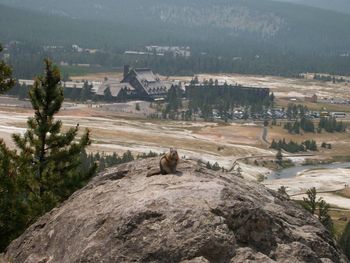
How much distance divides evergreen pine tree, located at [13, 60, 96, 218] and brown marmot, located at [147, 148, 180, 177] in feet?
50.2

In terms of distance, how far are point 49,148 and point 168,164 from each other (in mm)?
18373

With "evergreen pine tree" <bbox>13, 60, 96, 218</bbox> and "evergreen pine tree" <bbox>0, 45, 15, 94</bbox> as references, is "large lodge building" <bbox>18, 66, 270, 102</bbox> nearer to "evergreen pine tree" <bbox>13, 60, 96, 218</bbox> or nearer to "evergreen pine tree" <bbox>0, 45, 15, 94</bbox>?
"evergreen pine tree" <bbox>13, 60, 96, 218</bbox>

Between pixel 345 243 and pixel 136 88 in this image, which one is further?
pixel 136 88

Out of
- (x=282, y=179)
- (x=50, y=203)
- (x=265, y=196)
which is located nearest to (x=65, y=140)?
(x=50, y=203)

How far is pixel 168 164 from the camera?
15.6 metres

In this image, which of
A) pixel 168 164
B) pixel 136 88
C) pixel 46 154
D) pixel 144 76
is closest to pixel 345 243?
pixel 46 154

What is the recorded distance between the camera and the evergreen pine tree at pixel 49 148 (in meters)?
31.0

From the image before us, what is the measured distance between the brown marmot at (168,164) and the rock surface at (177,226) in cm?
25

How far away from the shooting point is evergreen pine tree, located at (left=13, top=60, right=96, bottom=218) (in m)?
31.0

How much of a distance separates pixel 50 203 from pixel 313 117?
501 ft

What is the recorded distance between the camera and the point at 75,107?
157750 mm

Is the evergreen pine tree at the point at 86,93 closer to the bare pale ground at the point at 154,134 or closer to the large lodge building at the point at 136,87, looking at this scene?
the large lodge building at the point at 136,87

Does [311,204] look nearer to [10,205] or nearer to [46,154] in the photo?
[46,154]

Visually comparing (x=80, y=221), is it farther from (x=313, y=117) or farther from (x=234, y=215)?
(x=313, y=117)
